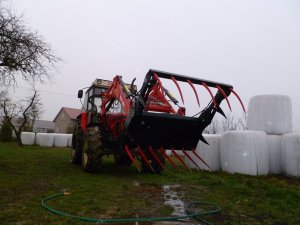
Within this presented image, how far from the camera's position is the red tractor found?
6453mm

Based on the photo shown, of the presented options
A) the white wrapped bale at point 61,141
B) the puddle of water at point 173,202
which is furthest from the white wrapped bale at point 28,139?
the puddle of water at point 173,202

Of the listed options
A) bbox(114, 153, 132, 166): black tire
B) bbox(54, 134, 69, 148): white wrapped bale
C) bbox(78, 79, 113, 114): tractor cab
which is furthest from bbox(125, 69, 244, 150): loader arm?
bbox(54, 134, 69, 148): white wrapped bale

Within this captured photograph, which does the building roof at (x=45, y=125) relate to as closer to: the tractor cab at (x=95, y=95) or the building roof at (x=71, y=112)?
the building roof at (x=71, y=112)

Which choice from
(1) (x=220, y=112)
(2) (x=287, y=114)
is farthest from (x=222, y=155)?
(1) (x=220, y=112)

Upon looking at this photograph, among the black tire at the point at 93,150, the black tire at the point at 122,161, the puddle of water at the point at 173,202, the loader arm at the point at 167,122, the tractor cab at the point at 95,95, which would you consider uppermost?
the tractor cab at the point at 95,95

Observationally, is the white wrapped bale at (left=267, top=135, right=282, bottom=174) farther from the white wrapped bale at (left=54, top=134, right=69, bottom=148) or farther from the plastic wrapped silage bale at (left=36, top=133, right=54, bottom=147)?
the plastic wrapped silage bale at (left=36, top=133, right=54, bottom=147)

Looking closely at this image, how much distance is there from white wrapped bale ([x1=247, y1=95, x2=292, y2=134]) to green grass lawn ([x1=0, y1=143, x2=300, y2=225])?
1.94m

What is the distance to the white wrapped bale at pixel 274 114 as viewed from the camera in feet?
32.7

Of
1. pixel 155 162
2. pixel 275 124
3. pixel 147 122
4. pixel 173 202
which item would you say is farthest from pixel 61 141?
pixel 173 202

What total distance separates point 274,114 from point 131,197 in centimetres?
614

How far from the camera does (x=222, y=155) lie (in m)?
9.98

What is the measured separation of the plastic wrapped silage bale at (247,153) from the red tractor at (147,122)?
2.25 metres

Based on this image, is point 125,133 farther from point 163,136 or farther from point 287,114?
point 287,114

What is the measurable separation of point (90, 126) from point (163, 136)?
3.11 meters
